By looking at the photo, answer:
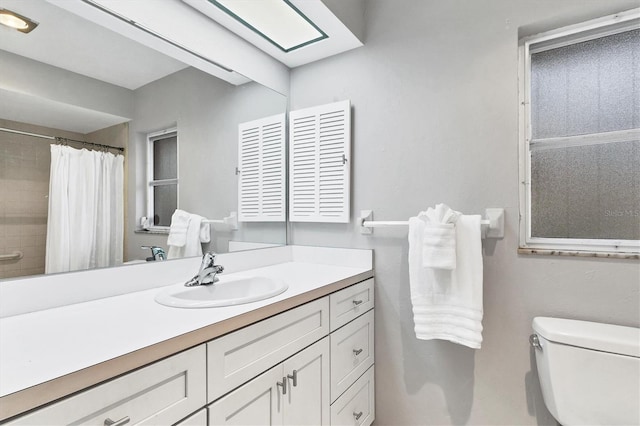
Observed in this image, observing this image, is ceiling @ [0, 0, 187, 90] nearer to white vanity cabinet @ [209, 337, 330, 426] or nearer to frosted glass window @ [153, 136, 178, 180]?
frosted glass window @ [153, 136, 178, 180]

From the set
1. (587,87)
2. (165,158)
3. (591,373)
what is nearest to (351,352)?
(591,373)

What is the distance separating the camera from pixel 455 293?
4.33 ft

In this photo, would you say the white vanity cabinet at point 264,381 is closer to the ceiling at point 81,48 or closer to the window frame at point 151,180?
the window frame at point 151,180

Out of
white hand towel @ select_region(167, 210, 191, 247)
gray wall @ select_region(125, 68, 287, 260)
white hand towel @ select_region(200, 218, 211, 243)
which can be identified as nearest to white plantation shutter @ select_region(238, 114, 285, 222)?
gray wall @ select_region(125, 68, 287, 260)

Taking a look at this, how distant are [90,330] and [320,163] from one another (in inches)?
51.9

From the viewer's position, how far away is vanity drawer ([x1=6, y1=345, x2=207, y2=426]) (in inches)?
22.4

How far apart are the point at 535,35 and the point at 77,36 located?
183cm

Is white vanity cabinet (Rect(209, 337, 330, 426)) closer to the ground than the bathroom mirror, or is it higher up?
closer to the ground

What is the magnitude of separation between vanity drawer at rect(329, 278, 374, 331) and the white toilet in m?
0.73

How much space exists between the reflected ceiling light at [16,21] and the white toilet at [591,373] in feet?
6.66

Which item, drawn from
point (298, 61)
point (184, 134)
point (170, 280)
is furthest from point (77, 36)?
point (298, 61)

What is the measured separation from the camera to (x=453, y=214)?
1314mm

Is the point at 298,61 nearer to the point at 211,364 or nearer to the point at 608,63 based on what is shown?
the point at 608,63

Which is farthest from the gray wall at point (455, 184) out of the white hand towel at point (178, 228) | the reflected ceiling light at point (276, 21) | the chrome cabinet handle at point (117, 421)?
the chrome cabinet handle at point (117, 421)
